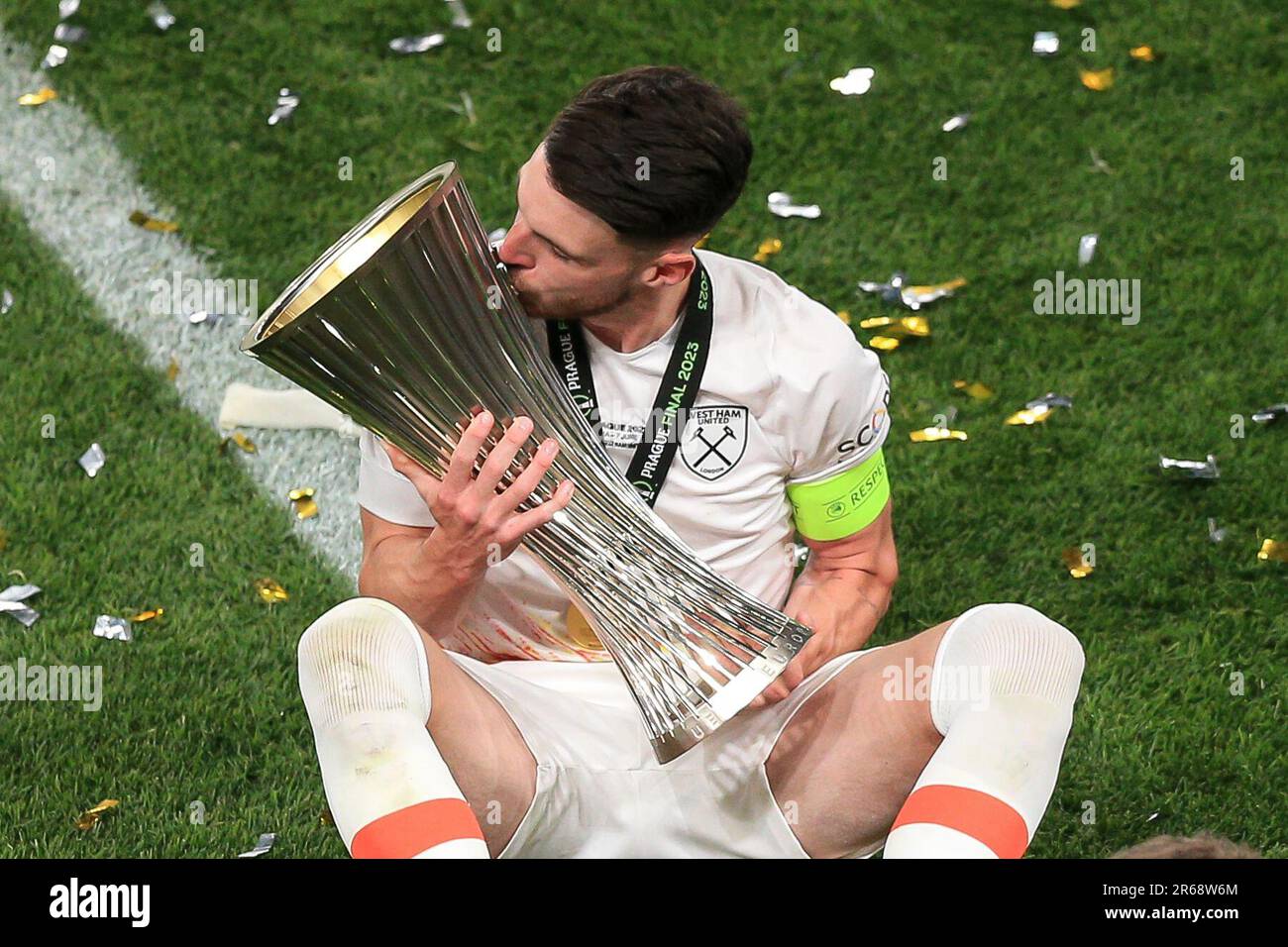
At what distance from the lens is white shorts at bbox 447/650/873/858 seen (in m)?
2.57

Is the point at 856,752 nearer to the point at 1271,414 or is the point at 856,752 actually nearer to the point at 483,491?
the point at 483,491

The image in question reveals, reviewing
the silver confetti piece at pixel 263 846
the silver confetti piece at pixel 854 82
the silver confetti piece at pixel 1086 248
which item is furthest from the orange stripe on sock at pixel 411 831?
the silver confetti piece at pixel 854 82

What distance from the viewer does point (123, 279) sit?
4.44m

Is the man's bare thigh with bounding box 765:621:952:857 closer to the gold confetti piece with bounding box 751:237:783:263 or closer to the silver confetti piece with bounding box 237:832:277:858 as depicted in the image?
the silver confetti piece with bounding box 237:832:277:858

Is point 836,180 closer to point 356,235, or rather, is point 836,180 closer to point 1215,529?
point 1215,529

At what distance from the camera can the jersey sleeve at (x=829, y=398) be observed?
2611 millimetres

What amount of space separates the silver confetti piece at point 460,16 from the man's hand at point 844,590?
2.68m

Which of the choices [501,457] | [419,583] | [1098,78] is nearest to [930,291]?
[1098,78]

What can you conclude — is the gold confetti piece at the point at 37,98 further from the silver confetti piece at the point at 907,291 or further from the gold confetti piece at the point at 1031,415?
the gold confetti piece at the point at 1031,415

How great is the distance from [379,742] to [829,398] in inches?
32.6

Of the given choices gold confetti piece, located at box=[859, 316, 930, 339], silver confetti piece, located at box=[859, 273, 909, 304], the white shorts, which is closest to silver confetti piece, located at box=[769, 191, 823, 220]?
silver confetti piece, located at box=[859, 273, 909, 304]

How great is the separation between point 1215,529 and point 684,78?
1.83 meters

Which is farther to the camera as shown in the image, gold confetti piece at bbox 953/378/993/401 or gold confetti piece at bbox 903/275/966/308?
gold confetti piece at bbox 903/275/966/308

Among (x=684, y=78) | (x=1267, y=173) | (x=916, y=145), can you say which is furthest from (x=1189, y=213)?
(x=684, y=78)
